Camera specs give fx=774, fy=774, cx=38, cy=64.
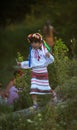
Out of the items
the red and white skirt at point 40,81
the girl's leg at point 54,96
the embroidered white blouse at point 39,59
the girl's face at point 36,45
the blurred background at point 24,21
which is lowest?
the girl's leg at point 54,96

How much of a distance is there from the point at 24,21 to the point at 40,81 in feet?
96.3

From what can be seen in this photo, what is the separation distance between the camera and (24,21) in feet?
138

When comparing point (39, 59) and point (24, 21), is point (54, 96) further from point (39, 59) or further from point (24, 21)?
point (24, 21)

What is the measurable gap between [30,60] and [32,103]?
29.8 inches

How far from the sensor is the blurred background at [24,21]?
2434 cm

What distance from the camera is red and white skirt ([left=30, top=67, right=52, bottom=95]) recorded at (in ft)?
41.8

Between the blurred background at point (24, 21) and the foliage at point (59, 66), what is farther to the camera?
the blurred background at point (24, 21)

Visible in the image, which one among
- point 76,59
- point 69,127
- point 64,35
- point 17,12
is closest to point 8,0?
point 17,12

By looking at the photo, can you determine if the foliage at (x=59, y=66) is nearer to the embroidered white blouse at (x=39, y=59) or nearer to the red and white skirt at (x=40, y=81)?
the red and white skirt at (x=40, y=81)

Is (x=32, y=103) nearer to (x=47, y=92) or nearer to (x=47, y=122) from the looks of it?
(x=47, y=92)

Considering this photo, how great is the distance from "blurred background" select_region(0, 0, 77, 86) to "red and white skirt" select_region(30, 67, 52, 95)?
9.81m

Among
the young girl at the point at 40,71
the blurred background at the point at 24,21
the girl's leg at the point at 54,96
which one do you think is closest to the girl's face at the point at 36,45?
the young girl at the point at 40,71

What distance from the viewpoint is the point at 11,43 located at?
39375 mm

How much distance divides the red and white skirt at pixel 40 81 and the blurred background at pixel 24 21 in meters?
9.81
